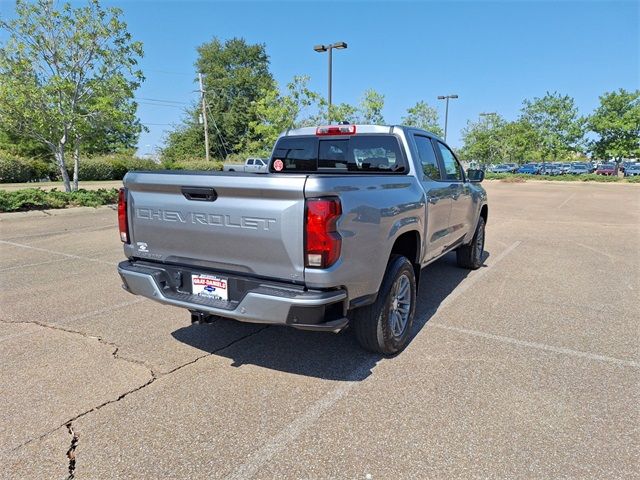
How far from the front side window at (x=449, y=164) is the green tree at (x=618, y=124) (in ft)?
128

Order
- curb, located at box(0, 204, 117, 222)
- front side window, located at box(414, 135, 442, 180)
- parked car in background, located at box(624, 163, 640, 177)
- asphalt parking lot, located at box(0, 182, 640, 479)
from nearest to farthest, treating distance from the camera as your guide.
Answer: asphalt parking lot, located at box(0, 182, 640, 479)
front side window, located at box(414, 135, 442, 180)
curb, located at box(0, 204, 117, 222)
parked car in background, located at box(624, 163, 640, 177)

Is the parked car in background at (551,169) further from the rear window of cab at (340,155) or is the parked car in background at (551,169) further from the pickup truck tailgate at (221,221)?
the pickup truck tailgate at (221,221)

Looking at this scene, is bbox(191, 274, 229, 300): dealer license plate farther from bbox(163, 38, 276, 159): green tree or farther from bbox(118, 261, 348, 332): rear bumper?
bbox(163, 38, 276, 159): green tree

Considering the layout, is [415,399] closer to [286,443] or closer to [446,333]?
[286,443]

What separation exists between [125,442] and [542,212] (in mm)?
16241

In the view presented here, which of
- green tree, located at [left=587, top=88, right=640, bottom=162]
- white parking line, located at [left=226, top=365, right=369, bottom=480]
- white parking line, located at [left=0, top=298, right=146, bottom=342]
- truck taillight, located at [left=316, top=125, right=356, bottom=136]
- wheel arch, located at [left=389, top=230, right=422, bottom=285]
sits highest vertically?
green tree, located at [left=587, top=88, right=640, bottom=162]

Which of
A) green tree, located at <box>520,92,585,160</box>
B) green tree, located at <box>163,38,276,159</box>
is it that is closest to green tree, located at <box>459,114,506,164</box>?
green tree, located at <box>520,92,585,160</box>

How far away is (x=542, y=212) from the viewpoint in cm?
1578

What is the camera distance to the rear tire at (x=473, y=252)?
263 inches

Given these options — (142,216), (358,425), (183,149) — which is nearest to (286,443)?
(358,425)

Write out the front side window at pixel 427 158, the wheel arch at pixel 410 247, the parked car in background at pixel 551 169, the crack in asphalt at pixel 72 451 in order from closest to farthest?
1. the crack in asphalt at pixel 72 451
2. the wheel arch at pixel 410 247
3. the front side window at pixel 427 158
4. the parked car in background at pixel 551 169

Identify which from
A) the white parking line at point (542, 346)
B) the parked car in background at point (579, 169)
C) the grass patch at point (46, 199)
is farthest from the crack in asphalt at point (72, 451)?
the parked car in background at point (579, 169)

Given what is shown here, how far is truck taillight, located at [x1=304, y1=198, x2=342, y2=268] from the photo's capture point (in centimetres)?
271

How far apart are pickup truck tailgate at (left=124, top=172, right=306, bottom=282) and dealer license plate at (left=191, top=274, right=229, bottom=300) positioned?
0.30 ft
